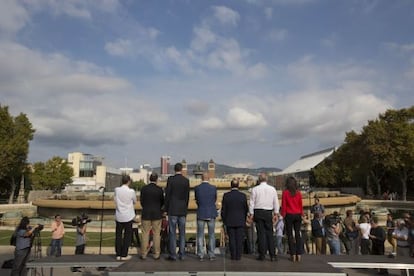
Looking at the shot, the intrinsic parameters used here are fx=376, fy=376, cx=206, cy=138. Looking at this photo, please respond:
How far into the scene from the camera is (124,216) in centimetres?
859

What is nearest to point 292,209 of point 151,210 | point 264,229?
point 264,229

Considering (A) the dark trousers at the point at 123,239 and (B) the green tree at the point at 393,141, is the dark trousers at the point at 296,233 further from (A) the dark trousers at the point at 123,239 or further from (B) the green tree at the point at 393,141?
(B) the green tree at the point at 393,141

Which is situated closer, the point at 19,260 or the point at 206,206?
the point at 206,206

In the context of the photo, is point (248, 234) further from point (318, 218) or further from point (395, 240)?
point (395, 240)

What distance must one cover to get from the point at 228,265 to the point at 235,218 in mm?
1089

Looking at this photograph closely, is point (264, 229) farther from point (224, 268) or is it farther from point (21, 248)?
point (21, 248)

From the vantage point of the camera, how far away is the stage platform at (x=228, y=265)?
6.71 metres

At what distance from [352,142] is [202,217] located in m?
58.3

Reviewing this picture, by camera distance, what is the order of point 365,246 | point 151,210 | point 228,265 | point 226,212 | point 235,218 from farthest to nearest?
point 365,246 < point 151,210 < point 226,212 < point 235,218 < point 228,265

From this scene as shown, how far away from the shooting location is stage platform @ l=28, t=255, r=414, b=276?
264 inches

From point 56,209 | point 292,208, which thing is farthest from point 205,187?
point 56,209

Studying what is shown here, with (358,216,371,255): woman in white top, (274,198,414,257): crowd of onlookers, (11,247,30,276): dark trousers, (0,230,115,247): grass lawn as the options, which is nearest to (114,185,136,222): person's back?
(11,247,30,276): dark trousers

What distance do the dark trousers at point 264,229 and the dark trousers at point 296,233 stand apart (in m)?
0.37

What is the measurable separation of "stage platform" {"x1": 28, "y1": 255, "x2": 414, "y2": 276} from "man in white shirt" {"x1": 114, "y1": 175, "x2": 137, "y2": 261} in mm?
324
